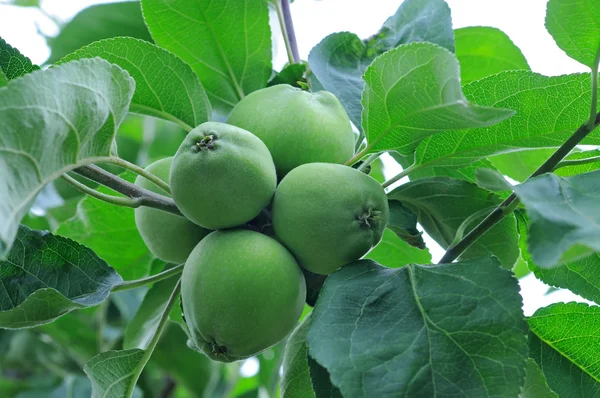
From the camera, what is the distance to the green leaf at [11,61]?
0.92 m

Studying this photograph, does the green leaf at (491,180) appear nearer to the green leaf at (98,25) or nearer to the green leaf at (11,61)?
the green leaf at (11,61)

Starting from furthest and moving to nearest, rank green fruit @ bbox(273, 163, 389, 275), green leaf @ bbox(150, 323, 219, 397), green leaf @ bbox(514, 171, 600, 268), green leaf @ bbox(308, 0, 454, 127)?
1. green leaf @ bbox(150, 323, 219, 397)
2. green leaf @ bbox(308, 0, 454, 127)
3. green fruit @ bbox(273, 163, 389, 275)
4. green leaf @ bbox(514, 171, 600, 268)

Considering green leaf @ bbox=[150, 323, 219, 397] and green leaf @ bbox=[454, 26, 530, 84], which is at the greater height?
green leaf @ bbox=[454, 26, 530, 84]

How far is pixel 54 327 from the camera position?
2025 millimetres

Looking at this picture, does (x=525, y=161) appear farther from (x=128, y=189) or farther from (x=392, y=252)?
(x=128, y=189)

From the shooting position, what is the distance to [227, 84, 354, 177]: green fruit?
0.99 metres

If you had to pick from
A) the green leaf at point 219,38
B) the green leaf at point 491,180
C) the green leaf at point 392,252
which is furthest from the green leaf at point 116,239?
the green leaf at point 491,180

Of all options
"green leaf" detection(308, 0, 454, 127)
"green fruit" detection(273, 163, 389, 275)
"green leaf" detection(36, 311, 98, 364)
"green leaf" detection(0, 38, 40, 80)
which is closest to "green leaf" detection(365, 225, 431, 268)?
"green leaf" detection(308, 0, 454, 127)

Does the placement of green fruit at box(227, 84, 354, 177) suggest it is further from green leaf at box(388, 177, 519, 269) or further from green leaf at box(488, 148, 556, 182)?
green leaf at box(488, 148, 556, 182)

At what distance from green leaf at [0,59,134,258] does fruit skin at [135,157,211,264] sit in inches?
6.1

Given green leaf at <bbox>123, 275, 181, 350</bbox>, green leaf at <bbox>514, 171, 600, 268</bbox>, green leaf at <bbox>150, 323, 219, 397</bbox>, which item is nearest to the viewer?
green leaf at <bbox>514, 171, 600, 268</bbox>

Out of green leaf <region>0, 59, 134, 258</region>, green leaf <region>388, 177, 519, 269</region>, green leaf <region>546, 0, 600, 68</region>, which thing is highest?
green leaf <region>0, 59, 134, 258</region>

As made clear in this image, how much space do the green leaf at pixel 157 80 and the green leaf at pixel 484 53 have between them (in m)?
0.58

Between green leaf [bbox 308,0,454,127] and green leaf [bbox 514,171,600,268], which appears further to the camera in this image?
green leaf [bbox 308,0,454,127]
